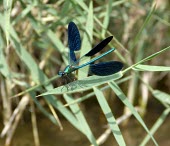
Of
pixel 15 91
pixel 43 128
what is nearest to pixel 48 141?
pixel 43 128

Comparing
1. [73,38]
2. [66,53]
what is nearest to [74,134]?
[66,53]

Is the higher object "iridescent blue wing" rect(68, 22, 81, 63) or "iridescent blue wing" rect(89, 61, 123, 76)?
"iridescent blue wing" rect(68, 22, 81, 63)

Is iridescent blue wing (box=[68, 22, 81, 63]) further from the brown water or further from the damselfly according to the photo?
the brown water

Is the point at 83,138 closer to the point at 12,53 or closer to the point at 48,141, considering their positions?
the point at 48,141

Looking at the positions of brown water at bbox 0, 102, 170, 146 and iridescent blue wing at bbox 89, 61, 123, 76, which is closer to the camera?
iridescent blue wing at bbox 89, 61, 123, 76

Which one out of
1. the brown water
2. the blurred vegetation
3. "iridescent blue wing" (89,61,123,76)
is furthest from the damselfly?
the brown water

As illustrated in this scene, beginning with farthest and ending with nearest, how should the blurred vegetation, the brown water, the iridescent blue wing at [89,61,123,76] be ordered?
the brown water, the blurred vegetation, the iridescent blue wing at [89,61,123,76]

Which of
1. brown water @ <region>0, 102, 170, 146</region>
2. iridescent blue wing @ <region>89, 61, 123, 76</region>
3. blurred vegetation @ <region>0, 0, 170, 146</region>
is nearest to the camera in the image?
iridescent blue wing @ <region>89, 61, 123, 76</region>
